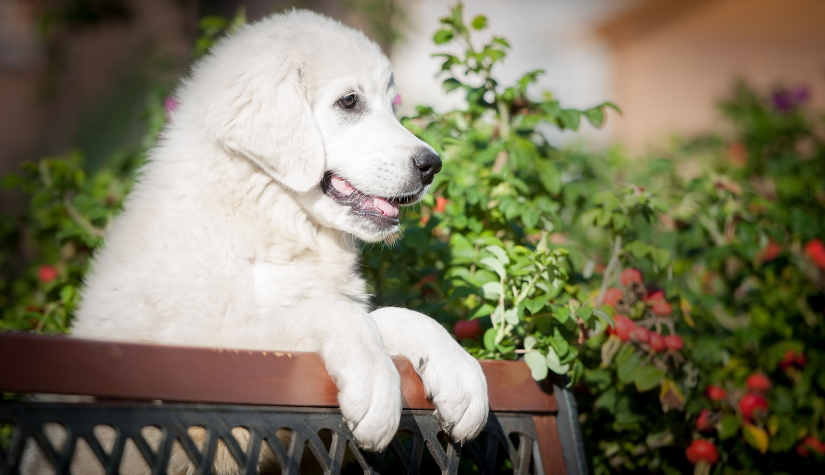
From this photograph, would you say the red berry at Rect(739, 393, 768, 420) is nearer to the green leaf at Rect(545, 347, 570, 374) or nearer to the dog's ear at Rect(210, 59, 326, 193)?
the green leaf at Rect(545, 347, 570, 374)

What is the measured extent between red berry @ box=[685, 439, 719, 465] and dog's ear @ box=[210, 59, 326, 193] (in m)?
1.52

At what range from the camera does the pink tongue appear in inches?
79.4

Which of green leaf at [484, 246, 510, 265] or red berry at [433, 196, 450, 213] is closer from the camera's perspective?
green leaf at [484, 246, 510, 265]

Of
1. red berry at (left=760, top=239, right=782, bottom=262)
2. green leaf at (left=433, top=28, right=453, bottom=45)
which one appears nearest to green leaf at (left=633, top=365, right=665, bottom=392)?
green leaf at (left=433, top=28, right=453, bottom=45)

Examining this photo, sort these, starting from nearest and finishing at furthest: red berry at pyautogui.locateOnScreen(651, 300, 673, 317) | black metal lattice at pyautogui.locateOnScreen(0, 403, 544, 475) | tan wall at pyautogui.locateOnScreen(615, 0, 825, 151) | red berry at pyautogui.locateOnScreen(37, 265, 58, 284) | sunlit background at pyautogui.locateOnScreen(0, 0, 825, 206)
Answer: black metal lattice at pyautogui.locateOnScreen(0, 403, 544, 475), red berry at pyautogui.locateOnScreen(651, 300, 673, 317), red berry at pyautogui.locateOnScreen(37, 265, 58, 284), sunlit background at pyautogui.locateOnScreen(0, 0, 825, 206), tan wall at pyautogui.locateOnScreen(615, 0, 825, 151)

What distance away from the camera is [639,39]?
9.85m

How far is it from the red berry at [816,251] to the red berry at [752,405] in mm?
1133

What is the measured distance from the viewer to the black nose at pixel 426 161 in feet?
6.44

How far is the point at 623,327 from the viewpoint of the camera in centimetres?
207

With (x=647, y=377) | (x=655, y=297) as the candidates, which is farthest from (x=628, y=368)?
(x=655, y=297)

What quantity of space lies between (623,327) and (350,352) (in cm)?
110

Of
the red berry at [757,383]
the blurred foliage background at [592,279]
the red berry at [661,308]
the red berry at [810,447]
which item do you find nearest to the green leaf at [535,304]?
the blurred foliage background at [592,279]

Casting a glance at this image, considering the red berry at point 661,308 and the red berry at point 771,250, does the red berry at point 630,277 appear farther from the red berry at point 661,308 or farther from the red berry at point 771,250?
the red berry at point 771,250

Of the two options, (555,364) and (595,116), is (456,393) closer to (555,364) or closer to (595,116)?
(555,364)
